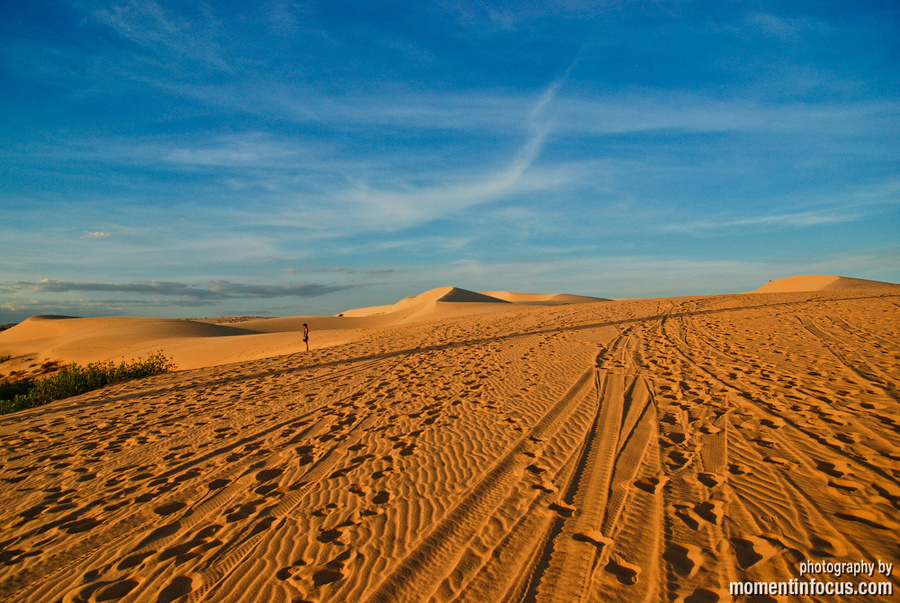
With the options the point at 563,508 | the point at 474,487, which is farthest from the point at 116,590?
the point at 563,508

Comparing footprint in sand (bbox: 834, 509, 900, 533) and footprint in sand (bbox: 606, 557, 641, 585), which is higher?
footprint in sand (bbox: 834, 509, 900, 533)

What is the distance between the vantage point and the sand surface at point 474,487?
2.87m

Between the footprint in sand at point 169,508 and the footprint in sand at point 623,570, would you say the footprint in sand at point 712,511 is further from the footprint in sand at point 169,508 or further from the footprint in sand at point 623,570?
the footprint in sand at point 169,508

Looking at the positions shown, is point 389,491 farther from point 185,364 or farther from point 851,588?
point 185,364

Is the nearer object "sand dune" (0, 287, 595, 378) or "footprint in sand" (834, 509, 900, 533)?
"footprint in sand" (834, 509, 900, 533)

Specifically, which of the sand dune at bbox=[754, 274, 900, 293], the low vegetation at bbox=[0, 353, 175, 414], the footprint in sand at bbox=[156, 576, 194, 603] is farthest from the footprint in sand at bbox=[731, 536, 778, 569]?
the sand dune at bbox=[754, 274, 900, 293]

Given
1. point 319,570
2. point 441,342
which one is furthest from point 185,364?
point 319,570

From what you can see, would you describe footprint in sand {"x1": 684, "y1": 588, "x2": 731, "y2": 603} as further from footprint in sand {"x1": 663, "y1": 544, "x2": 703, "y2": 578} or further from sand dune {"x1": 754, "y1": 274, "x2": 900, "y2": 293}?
sand dune {"x1": 754, "y1": 274, "x2": 900, "y2": 293}

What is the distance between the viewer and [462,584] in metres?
2.76

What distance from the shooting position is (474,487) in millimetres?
4098

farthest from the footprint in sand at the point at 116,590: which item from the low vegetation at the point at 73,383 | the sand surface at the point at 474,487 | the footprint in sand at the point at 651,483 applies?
Result: the low vegetation at the point at 73,383

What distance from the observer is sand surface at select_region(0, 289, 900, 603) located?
2.87 metres

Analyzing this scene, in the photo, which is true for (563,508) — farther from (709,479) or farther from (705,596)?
(709,479)

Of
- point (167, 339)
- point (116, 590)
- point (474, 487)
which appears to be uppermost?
point (474, 487)
